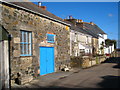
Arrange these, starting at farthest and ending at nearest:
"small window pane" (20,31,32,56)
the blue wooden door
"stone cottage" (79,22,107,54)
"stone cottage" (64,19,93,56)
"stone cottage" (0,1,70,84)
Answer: "stone cottage" (79,22,107,54) → "stone cottage" (64,19,93,56) → the blue wooden door → "small window pane" (20,31,32,56) → "stone cottage" (0,1,70,84)

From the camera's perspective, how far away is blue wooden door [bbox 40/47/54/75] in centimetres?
1207

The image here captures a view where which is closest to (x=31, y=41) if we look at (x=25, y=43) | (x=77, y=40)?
(x=25, y=43)

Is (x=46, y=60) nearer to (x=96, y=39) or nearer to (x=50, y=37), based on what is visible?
(x=50, y=37)

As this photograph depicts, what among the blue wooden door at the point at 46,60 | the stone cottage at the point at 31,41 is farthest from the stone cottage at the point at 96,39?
the blue wooden door at the point at 46,60

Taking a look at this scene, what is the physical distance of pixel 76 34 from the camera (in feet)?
74.7

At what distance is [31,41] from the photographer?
10945mm

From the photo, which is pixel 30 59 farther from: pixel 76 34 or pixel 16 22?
pixel 76 34

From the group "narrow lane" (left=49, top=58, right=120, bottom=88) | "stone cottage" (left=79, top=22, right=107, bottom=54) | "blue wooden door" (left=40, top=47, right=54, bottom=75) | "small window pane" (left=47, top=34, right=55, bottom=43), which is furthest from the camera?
"stone cottage" (left=79, top=22, right=107, bottom=54)

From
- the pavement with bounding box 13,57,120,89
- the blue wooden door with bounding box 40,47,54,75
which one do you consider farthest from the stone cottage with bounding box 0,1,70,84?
the pavement with bounding box 13,57,120,89

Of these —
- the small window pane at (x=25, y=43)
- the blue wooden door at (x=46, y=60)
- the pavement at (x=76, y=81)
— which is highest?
the small window pane at (x=25, y=43)

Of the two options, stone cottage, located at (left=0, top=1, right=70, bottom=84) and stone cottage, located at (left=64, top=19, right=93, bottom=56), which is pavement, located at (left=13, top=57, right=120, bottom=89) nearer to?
stone cottage, located at (left=0, top=1, right=70, bottom=84)

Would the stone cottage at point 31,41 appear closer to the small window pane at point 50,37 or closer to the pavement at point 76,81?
the small window pane at point 50,37

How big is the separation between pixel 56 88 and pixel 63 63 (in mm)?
6673

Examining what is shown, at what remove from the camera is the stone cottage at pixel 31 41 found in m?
9.27
